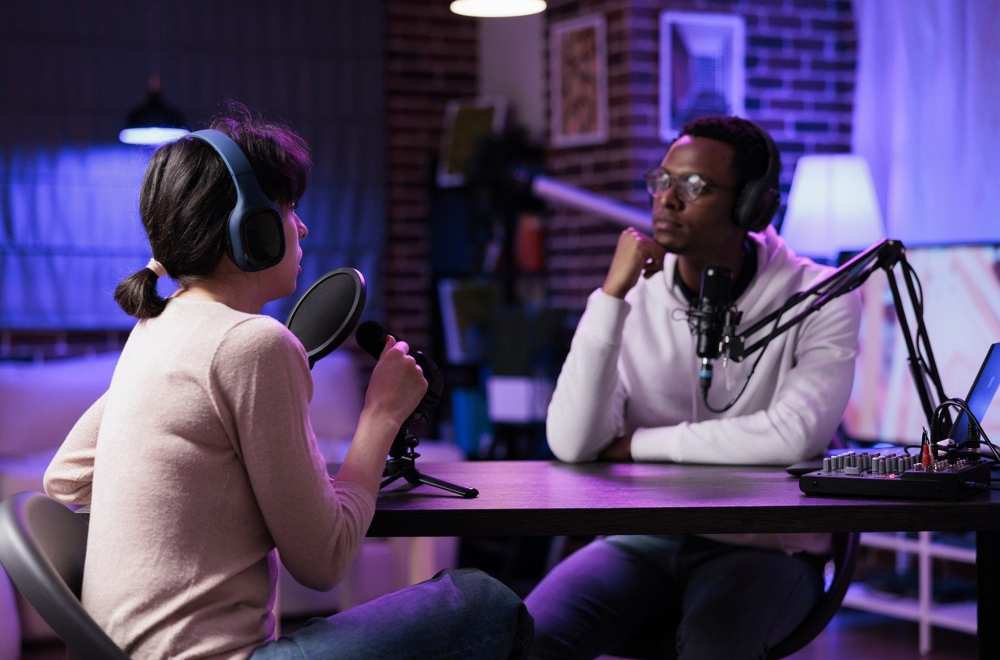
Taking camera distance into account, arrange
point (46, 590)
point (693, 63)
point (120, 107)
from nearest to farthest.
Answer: point (46, 590), point (693, 63), point (120, 107)

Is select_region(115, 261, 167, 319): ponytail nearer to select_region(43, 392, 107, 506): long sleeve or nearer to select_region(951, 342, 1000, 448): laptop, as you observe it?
select_region(43, 392, 107, 506): long sleeve

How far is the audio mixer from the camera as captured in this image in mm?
1865

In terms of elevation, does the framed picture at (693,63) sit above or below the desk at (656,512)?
above

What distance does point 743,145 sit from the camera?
8.45ft

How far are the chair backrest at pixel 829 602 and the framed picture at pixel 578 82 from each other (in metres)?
3.24

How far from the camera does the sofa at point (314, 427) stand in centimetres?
439

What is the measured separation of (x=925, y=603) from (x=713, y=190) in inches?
82.4

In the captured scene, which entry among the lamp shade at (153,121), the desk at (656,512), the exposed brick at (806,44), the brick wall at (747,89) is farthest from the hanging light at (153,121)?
the desk at (656,512)

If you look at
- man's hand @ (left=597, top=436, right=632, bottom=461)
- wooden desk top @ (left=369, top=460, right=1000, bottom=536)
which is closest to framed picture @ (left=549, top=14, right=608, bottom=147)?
man's hand @ (left=597, top=436, right=632, bottom=461)

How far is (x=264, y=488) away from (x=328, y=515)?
0.09 meters

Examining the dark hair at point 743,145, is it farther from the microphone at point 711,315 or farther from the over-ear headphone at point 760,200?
the microphone at point 711,315

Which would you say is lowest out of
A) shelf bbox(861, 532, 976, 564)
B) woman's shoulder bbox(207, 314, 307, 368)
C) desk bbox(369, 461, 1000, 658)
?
shelf bbox(861, 532, 976, 564)

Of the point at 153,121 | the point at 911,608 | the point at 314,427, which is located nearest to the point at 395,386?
the point at 911,608

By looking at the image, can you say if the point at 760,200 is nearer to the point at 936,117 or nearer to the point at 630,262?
the point at 630,262
